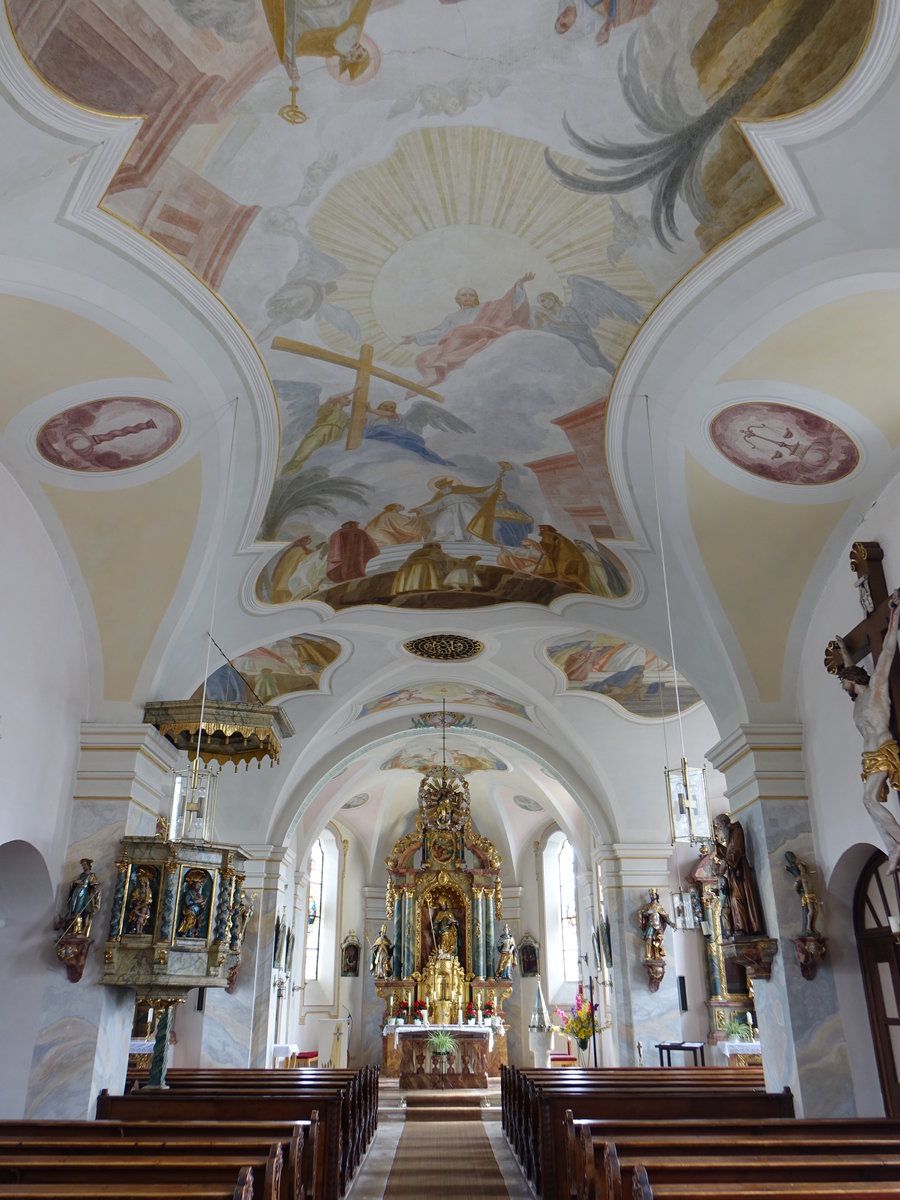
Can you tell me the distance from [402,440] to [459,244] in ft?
8.25

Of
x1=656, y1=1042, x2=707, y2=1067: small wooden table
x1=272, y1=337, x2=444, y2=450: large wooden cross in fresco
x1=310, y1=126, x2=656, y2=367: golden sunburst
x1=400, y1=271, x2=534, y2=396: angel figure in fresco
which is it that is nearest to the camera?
x1=310, y1=126, x2=656, y2=367: golden sunburst

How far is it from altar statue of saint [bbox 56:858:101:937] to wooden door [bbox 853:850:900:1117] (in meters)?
6.64

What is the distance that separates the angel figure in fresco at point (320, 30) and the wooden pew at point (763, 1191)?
5.57m

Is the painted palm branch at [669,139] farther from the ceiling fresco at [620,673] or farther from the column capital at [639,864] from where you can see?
the column capital at [639,864]

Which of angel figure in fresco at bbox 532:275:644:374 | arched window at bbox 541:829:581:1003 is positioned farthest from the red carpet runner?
arched window at bbox 541:829:581:1003

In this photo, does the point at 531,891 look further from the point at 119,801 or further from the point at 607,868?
the point at 119,801

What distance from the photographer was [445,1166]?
10.1 m

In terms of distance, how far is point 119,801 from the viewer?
8.69 metres

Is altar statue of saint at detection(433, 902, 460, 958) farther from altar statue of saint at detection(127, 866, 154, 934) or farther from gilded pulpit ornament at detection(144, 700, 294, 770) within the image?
altar statue of saint at detection(127, 866, 154, 934)

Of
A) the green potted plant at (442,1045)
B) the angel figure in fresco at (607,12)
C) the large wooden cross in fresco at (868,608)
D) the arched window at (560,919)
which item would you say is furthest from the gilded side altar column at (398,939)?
the angel figure in fresco at (607,12)

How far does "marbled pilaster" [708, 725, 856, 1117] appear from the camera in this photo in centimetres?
802

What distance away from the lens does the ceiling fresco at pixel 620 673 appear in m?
13.4

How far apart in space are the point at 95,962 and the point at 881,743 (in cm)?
659

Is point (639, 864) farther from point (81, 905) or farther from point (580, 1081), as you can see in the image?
point (81, 905)
